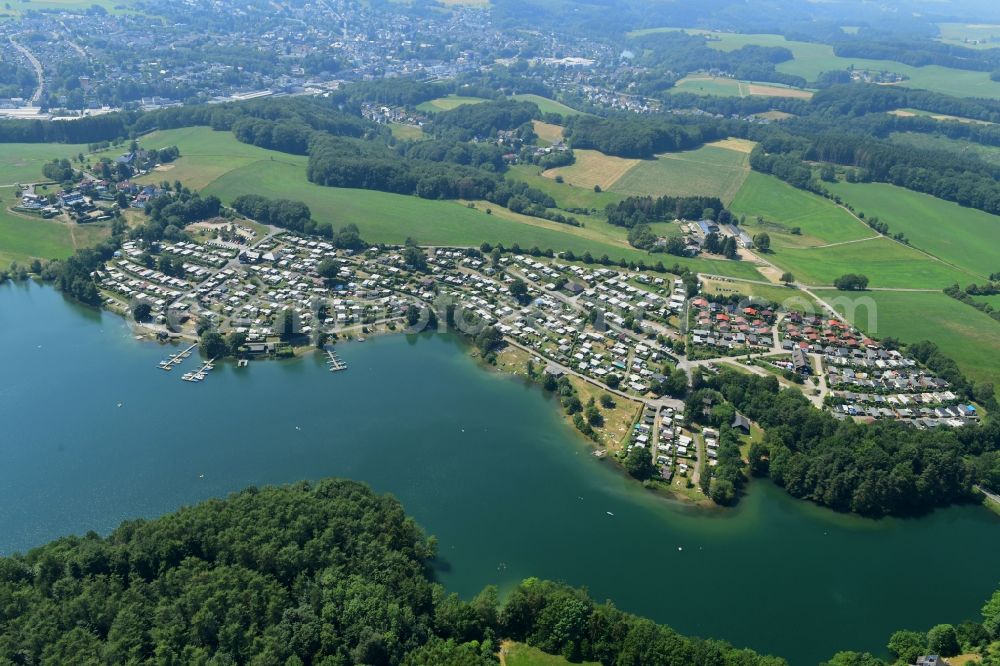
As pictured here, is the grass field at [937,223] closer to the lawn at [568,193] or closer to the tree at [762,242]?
the tree at [762,242]

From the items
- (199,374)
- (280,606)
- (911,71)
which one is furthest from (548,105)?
(280,606)

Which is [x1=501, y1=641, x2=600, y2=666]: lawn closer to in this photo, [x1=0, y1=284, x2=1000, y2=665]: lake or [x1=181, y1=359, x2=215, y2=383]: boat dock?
[x1=0, y1=284, x2=1000, y2=665]: lake

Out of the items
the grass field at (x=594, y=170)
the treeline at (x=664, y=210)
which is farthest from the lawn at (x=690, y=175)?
the treeline at (x=664, y=210)

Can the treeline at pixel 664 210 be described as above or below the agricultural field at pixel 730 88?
below

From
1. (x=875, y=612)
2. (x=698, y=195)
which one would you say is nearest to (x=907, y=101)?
(x=698, y=195)

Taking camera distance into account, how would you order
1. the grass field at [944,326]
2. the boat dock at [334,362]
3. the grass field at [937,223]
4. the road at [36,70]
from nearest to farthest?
1. the boat dock at [334,362]
2. the grass field at [944,326]
3. the grass field at [937,223]
4. the road at [36,70]

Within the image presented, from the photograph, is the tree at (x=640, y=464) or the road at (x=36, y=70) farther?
the road at (x=36, y=70)

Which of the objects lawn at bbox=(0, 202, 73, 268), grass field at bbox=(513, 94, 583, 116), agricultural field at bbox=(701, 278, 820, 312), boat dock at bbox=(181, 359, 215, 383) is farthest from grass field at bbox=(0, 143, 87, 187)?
agricultural field at bbox=(701, 278, 820, 312)
